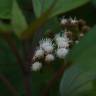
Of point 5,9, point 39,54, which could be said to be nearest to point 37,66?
point 39,54

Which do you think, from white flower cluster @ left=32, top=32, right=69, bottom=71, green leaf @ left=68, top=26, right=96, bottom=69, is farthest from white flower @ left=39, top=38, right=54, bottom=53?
green leaf @ left=68, top=26, right=96, bottom=69

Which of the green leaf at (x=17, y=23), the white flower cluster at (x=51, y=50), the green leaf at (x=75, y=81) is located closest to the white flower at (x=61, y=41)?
the white flower cluster at (x=51, y=50)

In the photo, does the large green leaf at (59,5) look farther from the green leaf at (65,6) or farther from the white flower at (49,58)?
the white flower at (49,58)

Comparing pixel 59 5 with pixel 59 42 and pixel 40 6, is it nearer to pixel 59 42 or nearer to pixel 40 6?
pixel 40 6

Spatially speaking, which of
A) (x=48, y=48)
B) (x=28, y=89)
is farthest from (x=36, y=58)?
(x=28, y=89)

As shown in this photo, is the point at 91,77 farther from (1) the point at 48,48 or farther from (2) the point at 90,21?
(2) the point at 90,21

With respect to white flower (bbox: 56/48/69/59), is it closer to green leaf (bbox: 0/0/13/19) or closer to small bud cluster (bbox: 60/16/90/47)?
small bud cluster (bbox: 60/16/90/47)
